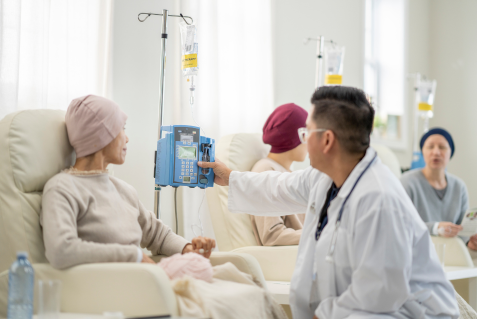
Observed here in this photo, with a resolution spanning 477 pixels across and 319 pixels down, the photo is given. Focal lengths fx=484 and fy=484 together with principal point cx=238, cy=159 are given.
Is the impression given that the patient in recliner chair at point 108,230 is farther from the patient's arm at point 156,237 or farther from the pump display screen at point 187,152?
the pump display screen at point 187,152

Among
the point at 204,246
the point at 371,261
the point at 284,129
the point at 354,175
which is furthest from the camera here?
the point at 284,129

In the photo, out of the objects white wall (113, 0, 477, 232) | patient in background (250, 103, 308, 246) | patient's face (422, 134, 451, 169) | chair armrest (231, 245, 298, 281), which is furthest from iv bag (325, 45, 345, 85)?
chair armrest (231, 245, 298, 281)

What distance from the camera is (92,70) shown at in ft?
8.52

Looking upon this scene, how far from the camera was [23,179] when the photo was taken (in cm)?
159

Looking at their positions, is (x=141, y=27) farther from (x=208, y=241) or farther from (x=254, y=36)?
(x=208, y=241)

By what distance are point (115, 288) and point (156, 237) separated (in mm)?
529

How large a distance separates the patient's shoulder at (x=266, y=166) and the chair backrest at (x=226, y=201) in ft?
0.28

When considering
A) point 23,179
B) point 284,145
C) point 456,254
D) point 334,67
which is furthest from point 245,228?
point 334,67

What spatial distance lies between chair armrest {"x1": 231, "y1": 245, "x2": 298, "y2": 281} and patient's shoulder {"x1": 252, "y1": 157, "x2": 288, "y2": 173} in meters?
0.41

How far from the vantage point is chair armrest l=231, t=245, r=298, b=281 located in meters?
2.24

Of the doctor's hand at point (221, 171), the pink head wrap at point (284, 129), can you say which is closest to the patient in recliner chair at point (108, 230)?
the doctor's hand at point (221, 171)

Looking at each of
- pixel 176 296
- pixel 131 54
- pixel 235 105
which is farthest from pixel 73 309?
pixel 235 105

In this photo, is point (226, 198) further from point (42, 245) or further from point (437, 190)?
point (437, 190)

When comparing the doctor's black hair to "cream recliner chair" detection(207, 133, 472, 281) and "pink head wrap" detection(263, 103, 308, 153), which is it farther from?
"pink head wrap" detection(263, 103, 308, 153)
